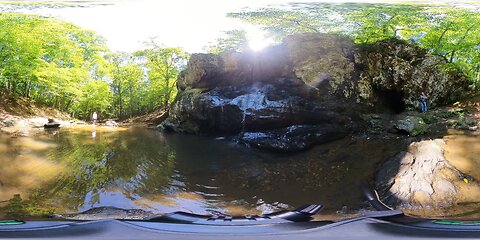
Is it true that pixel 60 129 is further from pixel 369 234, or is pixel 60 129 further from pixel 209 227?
pixel 369 234

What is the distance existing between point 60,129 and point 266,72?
3.73 feet

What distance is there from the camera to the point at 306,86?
1.78m

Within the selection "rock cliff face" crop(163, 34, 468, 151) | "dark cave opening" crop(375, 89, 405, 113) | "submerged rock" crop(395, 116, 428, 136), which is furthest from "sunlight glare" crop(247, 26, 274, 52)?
"submerged rock" crop(395, 116, 428, 136)

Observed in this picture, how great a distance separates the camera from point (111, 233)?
3.92 feet

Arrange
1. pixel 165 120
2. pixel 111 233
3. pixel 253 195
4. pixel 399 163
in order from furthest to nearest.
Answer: pixel 165 120, pixel 399 163, pixel 253 195, pixel 111 233

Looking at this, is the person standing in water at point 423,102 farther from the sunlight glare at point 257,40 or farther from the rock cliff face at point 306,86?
the sunlight glare at point 257,40

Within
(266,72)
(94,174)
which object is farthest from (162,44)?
(94,174)

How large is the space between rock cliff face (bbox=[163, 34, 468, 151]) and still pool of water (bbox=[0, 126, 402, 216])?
114 millimetres

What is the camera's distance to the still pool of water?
1424 mm

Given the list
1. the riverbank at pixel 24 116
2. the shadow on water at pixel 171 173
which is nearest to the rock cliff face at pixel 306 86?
the shadow on water at pixel 171 173

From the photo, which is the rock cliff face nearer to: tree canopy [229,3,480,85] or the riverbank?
tree canopy [229,3,480,85]

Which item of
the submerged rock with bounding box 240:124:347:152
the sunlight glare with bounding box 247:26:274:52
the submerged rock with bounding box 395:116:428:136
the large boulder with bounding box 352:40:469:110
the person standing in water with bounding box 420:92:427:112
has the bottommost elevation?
the submerged rock with bounding box 240:124:347:152

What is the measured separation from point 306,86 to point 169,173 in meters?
0.86

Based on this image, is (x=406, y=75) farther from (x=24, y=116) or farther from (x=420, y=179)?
(x=24, y=116)
